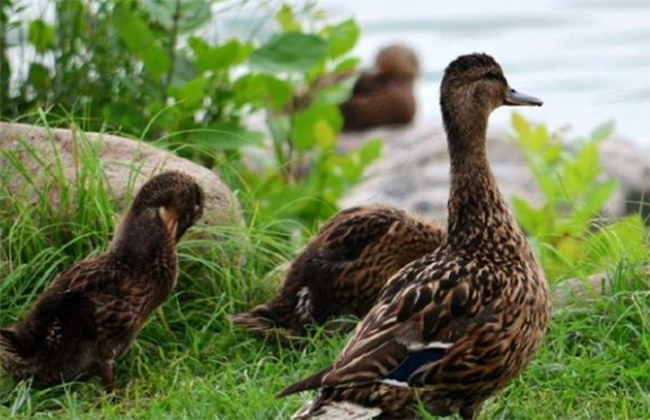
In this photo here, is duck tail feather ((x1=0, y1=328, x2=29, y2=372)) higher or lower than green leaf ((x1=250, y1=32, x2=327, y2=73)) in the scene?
lower

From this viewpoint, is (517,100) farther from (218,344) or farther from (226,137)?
(226,137)

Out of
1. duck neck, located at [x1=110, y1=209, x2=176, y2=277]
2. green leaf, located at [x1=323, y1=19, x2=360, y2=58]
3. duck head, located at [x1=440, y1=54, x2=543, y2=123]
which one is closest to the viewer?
duck head, located at [x1=440, y1=54, x2=543, y2=123]

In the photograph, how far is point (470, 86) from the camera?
620 centimetres

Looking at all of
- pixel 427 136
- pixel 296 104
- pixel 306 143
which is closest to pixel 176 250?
pixel 306 143

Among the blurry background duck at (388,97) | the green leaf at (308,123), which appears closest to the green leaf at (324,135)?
the green leaf at (308,123)

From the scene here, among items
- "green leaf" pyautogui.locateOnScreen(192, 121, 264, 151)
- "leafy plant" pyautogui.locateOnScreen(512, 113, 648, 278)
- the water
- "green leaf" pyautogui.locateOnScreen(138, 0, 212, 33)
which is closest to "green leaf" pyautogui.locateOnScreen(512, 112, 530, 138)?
"leafy plant" pyautogui.locateOnScreen(512, 113, 648, 278)

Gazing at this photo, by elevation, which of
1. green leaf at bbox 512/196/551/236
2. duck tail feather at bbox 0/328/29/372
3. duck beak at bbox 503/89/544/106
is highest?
duck beak at bbox 503/89/544/106

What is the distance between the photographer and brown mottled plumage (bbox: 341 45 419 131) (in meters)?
17.8

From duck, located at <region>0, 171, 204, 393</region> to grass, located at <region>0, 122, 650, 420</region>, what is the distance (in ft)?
0.31

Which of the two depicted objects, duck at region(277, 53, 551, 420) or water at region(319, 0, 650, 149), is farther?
water at region(319, 0, 650, 149)

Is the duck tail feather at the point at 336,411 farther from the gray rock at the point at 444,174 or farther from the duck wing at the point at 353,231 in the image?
the gray rock at the point at 444,174

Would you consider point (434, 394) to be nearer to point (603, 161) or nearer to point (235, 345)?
point (235, 345)

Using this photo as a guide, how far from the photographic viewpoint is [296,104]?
1121cm

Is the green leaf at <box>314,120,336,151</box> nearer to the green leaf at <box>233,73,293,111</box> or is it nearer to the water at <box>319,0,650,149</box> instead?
the green leaf at <box>233,73,293,111</box>
